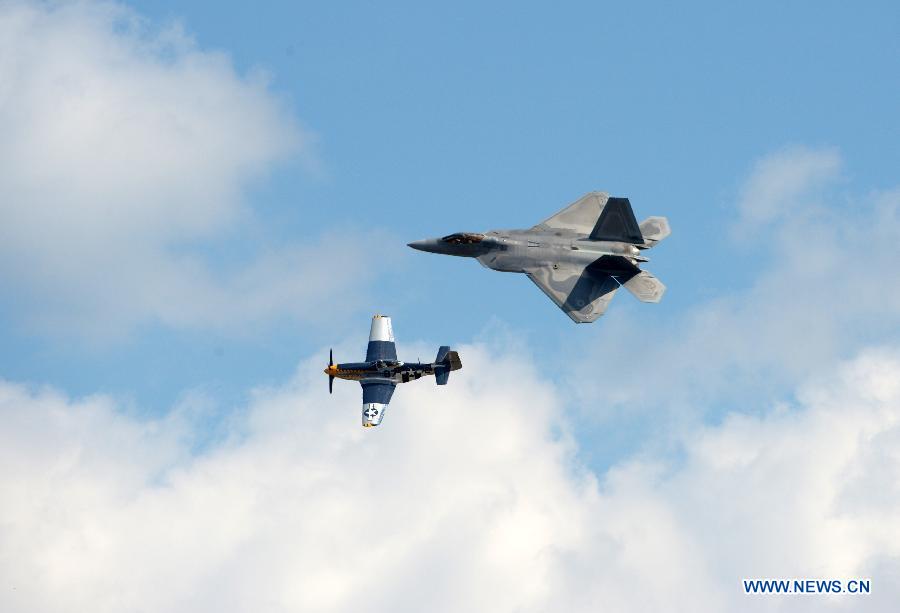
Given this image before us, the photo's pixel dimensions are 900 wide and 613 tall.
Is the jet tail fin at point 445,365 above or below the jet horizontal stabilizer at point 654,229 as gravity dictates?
below

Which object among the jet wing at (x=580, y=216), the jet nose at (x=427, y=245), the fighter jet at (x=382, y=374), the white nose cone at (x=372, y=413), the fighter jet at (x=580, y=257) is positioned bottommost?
the white nose cone at (x=372, y=413)

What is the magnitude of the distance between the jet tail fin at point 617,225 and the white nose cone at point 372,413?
74.6 ft

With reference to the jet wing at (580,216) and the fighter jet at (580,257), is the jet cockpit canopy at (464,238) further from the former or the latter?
the jet wing at (580,216)

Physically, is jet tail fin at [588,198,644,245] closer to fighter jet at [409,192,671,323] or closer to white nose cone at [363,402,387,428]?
fighter jet at [409,192,671,323]

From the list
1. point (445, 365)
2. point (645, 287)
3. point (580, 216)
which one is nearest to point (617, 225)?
point (580, 216)

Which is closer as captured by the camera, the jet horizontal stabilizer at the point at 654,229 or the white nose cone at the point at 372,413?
the jet horizontal stabilizer at the point at 654,229

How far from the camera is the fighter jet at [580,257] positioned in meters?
91.1

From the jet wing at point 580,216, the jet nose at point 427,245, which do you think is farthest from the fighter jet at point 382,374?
the jet wing at point 580,216

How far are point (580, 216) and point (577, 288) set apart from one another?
7.82 meters

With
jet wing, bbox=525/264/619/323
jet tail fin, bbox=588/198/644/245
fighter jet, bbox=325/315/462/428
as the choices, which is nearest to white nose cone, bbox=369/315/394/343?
fighter jet, bbox=325/315/462/428

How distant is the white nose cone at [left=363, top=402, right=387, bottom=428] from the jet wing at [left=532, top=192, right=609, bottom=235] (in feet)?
65.1

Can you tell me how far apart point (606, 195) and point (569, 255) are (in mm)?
8971

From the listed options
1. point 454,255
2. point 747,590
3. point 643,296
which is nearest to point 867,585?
point 747,590

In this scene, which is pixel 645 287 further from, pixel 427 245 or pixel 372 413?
pixel 372 413
